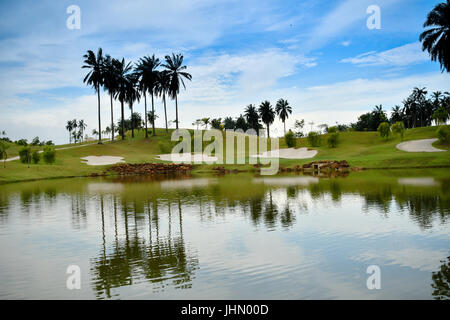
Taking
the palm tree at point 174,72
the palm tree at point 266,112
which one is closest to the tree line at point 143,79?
the palm tree at point 174,72

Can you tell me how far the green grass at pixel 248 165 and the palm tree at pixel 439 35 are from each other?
44.4ft

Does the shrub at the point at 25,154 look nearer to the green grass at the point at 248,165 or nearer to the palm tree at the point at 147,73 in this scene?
the green grass at the point at 248,165

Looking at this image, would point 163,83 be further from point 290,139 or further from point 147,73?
point 290,139

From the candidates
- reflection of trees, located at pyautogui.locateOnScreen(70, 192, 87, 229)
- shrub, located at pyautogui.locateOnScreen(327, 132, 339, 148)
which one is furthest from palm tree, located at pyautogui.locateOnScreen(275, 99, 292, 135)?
reflection of trees, located at pyautogui.locateOnScreen(70, 192, 87, 229)

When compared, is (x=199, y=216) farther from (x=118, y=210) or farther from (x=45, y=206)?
(x=45, y=206)

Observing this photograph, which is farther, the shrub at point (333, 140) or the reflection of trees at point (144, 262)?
the shrub at point (333, 140)

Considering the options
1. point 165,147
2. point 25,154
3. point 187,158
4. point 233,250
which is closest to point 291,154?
point 187,158

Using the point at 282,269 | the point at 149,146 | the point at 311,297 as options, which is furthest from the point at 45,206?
the point at 149,146

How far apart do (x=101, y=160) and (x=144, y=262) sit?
177 feet

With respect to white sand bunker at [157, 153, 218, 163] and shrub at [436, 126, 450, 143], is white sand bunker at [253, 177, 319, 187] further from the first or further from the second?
shrub at [436, 126, 450, 143]

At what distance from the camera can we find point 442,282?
24.7 ft

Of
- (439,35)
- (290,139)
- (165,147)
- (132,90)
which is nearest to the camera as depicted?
(439,35)

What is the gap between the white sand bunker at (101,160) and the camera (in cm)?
5772

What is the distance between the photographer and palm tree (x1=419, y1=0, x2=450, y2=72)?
46.8m
